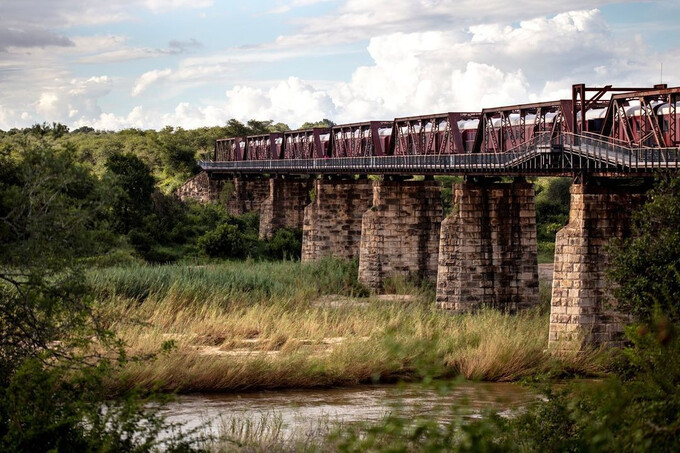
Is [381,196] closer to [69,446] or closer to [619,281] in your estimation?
[619,281]

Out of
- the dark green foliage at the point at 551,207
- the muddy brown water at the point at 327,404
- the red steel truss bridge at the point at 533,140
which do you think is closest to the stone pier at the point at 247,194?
the red steel truss bridge at the point at 533,140

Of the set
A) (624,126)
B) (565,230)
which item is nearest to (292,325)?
(565,230)

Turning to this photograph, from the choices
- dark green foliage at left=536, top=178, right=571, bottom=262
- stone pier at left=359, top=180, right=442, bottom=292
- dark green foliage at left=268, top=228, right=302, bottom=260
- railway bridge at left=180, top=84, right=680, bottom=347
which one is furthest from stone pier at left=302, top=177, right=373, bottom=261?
dark green foliage at left=536, top=178, right=571, bottom=262

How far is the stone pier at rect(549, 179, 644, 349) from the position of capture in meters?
26.8

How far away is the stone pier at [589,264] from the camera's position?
87.9 feet

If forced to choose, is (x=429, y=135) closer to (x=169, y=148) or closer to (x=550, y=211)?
(x=550, y=211)

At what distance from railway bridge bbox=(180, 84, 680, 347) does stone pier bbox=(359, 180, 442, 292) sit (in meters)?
0.04

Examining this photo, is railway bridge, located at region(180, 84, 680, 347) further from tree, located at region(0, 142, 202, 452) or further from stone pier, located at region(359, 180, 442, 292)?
tree, located at region(0, 142, 202, 452)

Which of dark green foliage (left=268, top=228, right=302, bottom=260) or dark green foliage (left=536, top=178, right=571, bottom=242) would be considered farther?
dark green foliage (left=536, top=178, right=571, bottom=242)

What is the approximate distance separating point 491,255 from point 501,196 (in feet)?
7.14

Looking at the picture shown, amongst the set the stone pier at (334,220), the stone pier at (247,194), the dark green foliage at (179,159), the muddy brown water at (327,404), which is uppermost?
the dark green foliage at (179,159)

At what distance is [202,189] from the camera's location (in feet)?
273

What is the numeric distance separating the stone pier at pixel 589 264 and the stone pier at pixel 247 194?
49689 millimetres

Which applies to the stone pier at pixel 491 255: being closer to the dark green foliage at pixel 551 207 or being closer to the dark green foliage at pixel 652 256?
the dark green foliage at pixel 652 256
